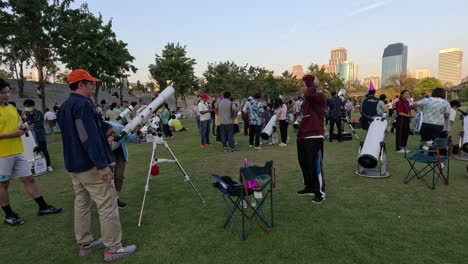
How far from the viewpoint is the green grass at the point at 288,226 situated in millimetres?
3230

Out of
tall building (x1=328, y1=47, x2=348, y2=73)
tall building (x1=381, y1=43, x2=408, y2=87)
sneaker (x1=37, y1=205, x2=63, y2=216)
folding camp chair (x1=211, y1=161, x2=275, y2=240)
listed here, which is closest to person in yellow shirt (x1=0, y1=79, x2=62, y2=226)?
sneaker (x1=37, y1=205, x2=63, y2=216)

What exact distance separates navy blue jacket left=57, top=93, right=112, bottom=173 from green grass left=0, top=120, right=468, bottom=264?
1.18 meters

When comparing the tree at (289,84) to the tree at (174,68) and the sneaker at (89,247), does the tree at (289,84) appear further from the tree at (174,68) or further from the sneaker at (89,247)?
the sneaker at (89,247)

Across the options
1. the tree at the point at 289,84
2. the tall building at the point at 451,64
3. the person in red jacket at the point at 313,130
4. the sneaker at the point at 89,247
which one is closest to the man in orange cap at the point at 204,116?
the person in red jacket at the point at 313,130

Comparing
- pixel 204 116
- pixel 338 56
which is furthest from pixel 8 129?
pixel 338 56

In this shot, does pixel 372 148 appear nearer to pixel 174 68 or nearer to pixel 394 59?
pixel 174 68

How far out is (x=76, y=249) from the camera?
3.52 metres

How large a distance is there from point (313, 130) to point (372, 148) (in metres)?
1.71

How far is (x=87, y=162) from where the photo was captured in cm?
302

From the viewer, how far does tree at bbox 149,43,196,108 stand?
35.4 meters

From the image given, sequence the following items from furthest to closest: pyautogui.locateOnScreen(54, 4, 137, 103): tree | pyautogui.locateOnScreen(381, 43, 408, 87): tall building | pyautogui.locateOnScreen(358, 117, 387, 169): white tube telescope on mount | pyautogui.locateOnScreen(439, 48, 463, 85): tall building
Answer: pyautogui.locateOnScreen(439, 48, 463, 85): tall building, pyautogui.locateOnScreen(381, 43, 408, 87): tall building, pyautogui.locateOnScreen(54, 4, 137, 103): tree, pyautogui.locateOnScreen(358, 117, 387, 169): white tube telescope on mount

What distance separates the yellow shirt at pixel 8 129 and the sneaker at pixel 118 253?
7.35ft

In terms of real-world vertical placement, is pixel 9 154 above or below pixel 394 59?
below

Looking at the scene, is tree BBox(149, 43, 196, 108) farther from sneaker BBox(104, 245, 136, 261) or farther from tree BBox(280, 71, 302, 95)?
sneaker BBox(104, 245, 136, 261)
